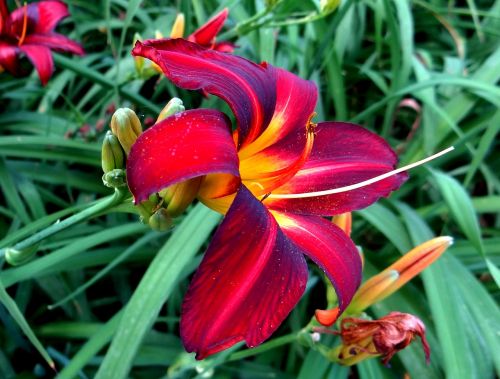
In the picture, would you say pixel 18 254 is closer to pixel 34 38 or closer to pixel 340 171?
pixel 340 171

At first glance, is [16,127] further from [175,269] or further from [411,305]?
[411,305]

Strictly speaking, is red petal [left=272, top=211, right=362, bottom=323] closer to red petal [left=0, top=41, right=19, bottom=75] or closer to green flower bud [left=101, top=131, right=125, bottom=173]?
green flower bud [left=101, top=131, right=125, bottom=173]

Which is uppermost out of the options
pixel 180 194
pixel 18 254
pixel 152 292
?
pixel 180 194

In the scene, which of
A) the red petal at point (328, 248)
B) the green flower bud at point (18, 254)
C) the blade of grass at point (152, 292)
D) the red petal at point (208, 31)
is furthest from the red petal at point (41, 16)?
the red petal at point (328, 248)

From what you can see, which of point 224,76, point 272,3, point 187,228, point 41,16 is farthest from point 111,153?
point 41,16

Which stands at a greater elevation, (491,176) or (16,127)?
(16,127)

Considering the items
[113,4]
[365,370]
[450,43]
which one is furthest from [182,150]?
[450,43]
